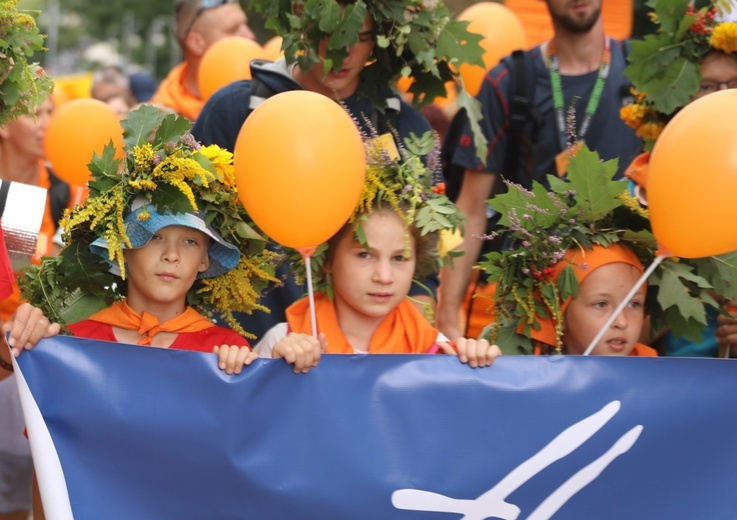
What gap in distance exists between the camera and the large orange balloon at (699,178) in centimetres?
356

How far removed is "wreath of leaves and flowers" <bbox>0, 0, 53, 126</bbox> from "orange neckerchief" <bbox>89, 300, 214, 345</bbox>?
2.57 feet

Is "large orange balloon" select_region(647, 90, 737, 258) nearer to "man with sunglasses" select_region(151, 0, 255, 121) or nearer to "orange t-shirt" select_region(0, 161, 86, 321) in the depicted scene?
"orange t-shirt" select_region(0, 161, 86, 321)

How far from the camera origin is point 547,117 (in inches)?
224

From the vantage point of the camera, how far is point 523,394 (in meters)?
3.68

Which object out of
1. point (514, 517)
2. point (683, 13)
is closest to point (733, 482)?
→ point (514, 517)

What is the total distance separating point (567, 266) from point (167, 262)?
4.61 feet

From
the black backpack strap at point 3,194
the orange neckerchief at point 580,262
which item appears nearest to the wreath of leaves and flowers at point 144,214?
the black backpack strap at point 3,194

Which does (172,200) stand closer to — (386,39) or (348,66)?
(348,66)

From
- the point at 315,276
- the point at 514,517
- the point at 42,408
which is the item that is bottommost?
the point at 514,517

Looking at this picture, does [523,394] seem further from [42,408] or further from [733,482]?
[42,408]

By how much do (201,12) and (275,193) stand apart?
504cm

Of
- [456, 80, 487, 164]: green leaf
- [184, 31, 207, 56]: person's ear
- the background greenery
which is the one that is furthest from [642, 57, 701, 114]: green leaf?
the background greenery

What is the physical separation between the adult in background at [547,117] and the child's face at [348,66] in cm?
107

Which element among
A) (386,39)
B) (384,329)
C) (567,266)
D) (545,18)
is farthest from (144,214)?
(545,18)
